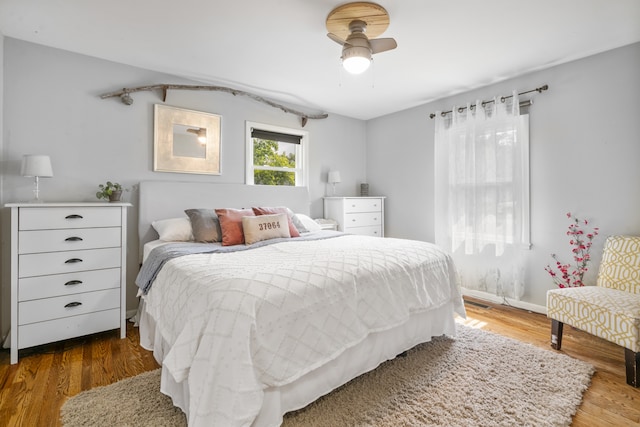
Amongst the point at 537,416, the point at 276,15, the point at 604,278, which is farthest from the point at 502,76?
the point at 537,416

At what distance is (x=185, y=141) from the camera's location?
3.34 m

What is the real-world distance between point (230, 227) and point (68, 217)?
1177 millimetres

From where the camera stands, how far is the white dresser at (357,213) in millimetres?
4305

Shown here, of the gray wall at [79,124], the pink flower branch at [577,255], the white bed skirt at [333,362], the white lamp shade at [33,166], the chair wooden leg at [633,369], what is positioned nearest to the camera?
the white bed skirt at [333,362]

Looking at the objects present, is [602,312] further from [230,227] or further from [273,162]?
[273,162]

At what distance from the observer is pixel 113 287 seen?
257 cm

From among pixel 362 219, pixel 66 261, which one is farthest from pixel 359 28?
pixel 66 261

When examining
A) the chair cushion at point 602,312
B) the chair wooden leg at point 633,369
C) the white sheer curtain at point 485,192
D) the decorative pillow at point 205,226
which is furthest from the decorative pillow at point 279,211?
the chair wooden leg at point 633,369

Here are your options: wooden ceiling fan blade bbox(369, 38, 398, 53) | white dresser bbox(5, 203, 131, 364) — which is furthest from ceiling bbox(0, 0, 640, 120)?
white dresser bbox(5, 203, 131, 364)

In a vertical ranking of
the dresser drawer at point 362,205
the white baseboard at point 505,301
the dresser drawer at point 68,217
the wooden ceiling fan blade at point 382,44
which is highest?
the wooden ceiling fan blade at point 382,44

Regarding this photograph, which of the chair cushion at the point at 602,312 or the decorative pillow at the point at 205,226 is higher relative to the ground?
the decorative pillow at the point at 205,226

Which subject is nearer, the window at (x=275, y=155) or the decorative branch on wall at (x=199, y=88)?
the decorative branch on wall at (x=199, y=88)

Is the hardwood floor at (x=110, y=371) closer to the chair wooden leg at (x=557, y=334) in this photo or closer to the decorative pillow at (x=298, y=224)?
the chair wooden leg at (x=557, y=334)

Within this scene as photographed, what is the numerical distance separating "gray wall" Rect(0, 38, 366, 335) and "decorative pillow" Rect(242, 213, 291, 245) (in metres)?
1.10
